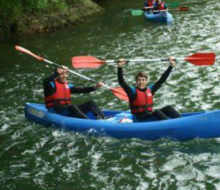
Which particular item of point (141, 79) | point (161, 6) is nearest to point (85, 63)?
point (141, 79)

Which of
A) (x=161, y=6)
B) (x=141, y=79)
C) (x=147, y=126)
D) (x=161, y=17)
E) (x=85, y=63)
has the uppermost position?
(x=161, y=6)

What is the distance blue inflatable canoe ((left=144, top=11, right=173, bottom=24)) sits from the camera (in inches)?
690

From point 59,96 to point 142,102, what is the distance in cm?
169

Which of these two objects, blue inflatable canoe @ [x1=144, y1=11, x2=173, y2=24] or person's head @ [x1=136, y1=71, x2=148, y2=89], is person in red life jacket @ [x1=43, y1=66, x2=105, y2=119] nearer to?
person's head @ [x1=136, y1=71, x2=148, y2=89]

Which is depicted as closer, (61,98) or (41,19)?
(61,98)

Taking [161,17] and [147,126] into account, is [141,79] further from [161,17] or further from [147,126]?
[161,17]

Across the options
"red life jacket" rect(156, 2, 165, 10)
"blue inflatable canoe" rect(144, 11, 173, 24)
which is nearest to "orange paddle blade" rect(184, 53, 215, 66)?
"blue inflatable canoe" rect(144, 11, 173, 24)

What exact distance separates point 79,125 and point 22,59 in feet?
23.0

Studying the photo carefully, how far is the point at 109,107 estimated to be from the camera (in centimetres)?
908

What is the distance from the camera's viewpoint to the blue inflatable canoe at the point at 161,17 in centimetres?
1753

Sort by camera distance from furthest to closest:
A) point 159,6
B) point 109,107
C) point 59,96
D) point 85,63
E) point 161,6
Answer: point 159,6 → point 161,6 → point 109,107 → point 85,63 → point 59,96

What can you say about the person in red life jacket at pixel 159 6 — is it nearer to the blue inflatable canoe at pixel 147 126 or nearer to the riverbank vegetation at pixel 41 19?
the riverbank vegetation at pixel 41 19

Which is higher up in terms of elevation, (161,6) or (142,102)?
(161,6)

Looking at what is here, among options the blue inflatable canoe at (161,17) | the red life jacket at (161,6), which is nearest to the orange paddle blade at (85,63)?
the blue inflatable canoe at (161,17)
